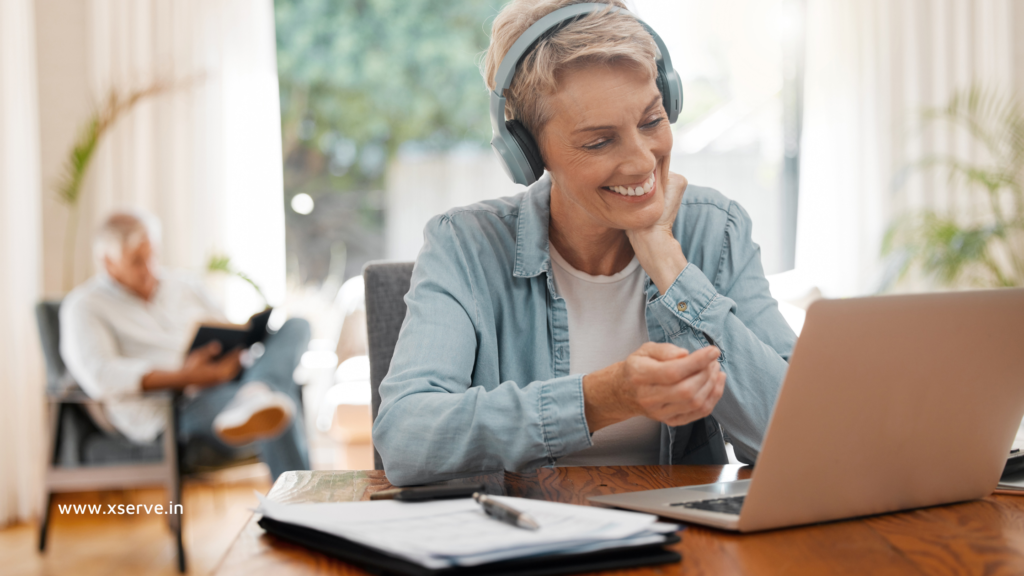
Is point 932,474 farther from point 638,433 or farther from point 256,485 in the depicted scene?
point 256,485

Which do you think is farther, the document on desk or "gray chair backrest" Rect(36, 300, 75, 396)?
"gray chair backrest" Rect(36, 300, 75, 396)

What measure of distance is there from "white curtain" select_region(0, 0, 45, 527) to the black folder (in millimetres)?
2981

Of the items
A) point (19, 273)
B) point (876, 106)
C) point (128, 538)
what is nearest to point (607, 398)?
point (128, 538)

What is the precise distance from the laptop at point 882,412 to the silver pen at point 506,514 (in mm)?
150

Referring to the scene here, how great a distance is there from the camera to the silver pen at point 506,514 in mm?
530

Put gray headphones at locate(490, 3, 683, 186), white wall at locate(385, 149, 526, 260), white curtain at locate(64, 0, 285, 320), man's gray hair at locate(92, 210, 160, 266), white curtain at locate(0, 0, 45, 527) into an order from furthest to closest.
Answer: white wall at locate(385, 149, 526, 260), white curtain at locate(64, 0, 285, 320), white curtain at locate(0, 0, 45, 527), man's gray hair at locate(92, 210, 160, 266), gray headphones at locate(490, 3, 683, 186)

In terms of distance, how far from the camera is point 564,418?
0.80 meters

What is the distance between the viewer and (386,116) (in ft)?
17.6

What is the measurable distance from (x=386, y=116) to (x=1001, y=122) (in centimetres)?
359

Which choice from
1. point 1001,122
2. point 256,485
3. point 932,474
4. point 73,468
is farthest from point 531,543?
point 1001,122

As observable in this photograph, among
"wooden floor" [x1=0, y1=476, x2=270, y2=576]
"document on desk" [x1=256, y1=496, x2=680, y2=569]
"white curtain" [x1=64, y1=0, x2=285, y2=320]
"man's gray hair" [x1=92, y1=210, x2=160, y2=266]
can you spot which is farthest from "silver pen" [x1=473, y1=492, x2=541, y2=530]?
"white curtain" [x1=64, y1=0, x2=285, y2=320]

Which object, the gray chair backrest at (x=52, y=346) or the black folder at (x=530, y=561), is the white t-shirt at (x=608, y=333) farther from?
the gray chair backrest at (x=52, y=346)

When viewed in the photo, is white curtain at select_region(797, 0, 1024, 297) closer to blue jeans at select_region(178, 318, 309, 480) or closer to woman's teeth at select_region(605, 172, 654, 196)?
blue jeans at select_region(178, 318, 309, 480)

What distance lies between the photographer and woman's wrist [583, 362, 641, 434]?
76 cm
